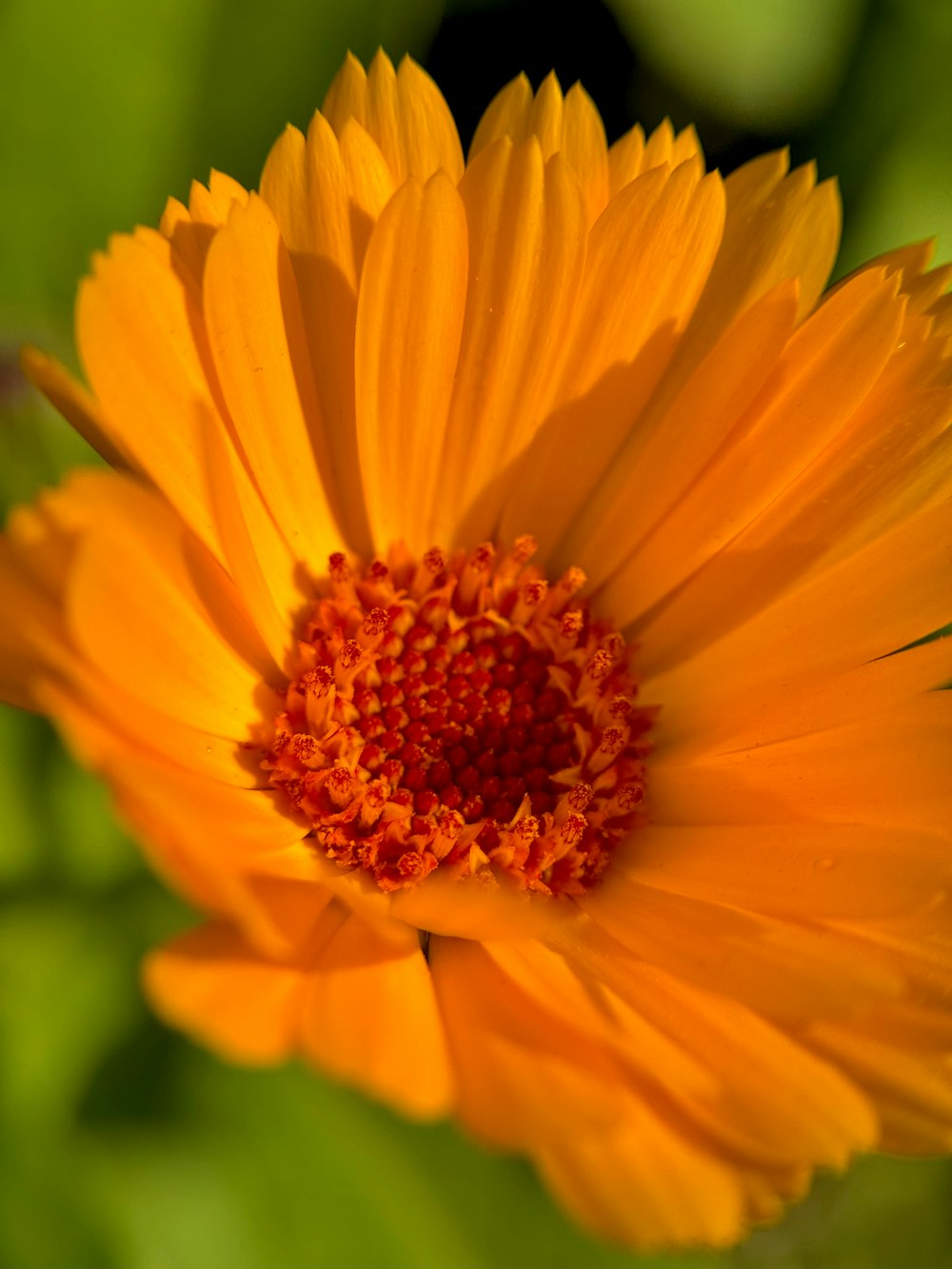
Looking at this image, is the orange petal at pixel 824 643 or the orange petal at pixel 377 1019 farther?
the orange petal at pixel 824 643

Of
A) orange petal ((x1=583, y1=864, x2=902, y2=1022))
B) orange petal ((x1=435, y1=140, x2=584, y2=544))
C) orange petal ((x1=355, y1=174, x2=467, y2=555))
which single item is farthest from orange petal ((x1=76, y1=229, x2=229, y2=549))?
orange petal ((x1=583, y1=864, x2=902, y2=1022))

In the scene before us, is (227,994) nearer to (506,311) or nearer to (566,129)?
(506,311)

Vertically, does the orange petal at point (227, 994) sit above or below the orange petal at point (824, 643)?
below

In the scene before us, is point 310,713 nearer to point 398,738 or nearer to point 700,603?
point 398,738

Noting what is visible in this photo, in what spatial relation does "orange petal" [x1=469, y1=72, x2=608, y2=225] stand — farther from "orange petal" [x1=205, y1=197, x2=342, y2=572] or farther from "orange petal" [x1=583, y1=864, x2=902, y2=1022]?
"orange petal" [x1=583, y1=864, x2=902, y2=1022]

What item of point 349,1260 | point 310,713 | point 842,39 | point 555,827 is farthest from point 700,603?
point 349,1260

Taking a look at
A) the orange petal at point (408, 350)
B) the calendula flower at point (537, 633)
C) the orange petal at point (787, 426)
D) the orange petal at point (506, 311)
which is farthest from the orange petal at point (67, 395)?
the orange petal at point (787, 426)

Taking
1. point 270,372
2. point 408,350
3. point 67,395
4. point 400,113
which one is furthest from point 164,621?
point 400,113

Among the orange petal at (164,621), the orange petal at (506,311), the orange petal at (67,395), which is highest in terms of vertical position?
the orange petal at (506,311)

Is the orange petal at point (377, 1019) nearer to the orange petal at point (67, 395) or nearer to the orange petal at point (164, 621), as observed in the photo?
the orange petal at point (164, 621)
